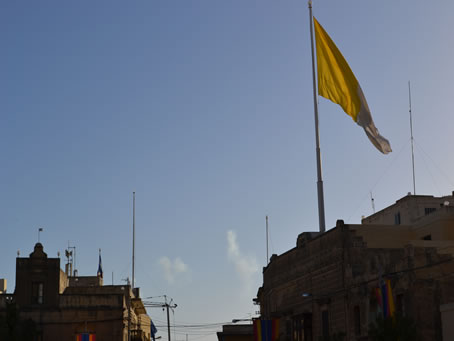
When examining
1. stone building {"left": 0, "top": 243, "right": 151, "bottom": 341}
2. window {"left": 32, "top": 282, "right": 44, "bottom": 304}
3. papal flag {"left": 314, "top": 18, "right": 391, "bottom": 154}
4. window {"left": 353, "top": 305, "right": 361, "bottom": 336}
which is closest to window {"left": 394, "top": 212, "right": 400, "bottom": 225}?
window {"left": 353, "top": 305, "right": 361, "bottom": 336}

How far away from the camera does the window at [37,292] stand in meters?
67.2

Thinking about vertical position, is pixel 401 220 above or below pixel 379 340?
above

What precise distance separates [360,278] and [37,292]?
36096mm

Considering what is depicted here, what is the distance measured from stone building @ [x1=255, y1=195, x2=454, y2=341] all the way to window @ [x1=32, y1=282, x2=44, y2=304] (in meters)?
22.2

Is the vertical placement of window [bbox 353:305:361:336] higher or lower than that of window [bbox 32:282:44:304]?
lower

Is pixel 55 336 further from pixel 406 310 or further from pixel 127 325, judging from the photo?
pixel 406 310

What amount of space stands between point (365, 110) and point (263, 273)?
2198cm

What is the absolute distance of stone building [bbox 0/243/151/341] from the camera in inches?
2606

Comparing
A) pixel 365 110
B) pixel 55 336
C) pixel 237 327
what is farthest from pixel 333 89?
pixel 237 327

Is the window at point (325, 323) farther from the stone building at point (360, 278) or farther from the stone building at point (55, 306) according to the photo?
the stone building at point (55, 306)

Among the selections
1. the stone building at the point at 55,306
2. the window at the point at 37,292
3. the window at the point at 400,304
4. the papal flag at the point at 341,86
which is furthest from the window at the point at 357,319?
the window at the point at 37,292

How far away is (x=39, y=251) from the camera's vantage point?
6869cm

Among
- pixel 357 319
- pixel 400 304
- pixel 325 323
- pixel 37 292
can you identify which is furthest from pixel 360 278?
pixel 37 292

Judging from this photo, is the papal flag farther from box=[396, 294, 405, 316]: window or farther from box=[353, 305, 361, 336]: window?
box=[353, 305, 361, 336]: window
